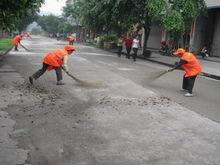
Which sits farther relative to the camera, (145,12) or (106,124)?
(145,12)

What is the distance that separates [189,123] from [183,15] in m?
17.5

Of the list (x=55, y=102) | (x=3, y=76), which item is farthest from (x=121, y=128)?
(x=3, y=76)

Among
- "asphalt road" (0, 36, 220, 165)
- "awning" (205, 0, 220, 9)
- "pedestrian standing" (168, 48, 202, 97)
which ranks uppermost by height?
"awning" (205, 0, 220, 9)

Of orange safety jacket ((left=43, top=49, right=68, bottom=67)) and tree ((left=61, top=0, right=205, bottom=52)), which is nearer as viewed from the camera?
orange safety jacket ((left=43, top=49, right=68, bottom=67))

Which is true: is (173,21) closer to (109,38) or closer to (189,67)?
(189,67)

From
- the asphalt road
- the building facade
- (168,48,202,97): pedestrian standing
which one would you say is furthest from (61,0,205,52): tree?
(168,48,202,97): pedestrian standing

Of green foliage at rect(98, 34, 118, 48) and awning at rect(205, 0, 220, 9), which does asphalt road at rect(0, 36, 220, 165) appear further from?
green foliage at rect(98, 34, 118, 48)

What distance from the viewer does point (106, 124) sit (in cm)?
805

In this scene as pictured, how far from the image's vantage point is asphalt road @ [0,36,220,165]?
6145 mm

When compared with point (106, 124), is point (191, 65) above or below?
above

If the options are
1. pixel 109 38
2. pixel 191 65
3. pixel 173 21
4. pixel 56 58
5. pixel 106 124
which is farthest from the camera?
pixel 109 38

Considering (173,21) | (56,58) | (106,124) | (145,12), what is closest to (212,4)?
(145,12)

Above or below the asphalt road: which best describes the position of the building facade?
above

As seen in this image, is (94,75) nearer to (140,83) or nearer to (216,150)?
(140,83)
